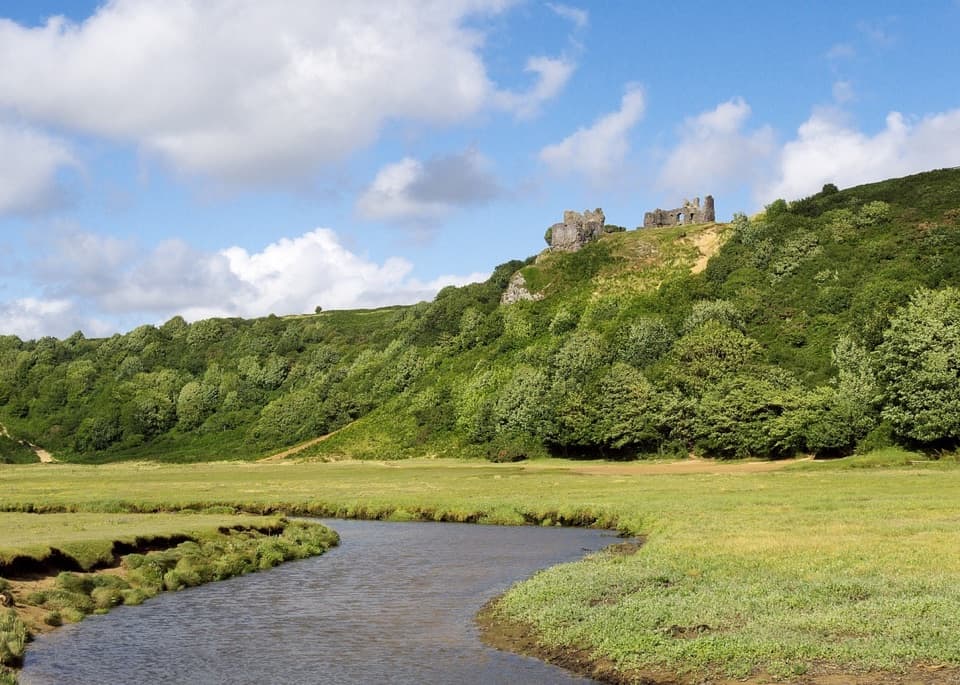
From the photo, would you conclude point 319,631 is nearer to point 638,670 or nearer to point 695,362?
point 638,670

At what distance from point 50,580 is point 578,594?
21.5 metres

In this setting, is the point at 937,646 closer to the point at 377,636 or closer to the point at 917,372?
the point at 377,636

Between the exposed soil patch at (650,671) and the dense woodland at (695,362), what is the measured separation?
77.6 m

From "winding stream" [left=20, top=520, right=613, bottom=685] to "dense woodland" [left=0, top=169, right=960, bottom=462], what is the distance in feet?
218

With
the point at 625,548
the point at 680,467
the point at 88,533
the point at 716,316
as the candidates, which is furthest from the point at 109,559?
the point at 716,316

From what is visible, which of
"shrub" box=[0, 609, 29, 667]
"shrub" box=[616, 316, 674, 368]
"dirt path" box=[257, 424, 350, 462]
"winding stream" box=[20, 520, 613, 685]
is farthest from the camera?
"dirt path" box=[257, 424, 350, 462]

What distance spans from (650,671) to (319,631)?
1194 cm

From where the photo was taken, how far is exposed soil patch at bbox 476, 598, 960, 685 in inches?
719

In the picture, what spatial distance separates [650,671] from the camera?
68.1 feet

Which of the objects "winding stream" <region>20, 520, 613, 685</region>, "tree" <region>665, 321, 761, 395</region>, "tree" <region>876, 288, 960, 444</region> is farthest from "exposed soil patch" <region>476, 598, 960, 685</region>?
"tree" <region>665, 321, 761, 395</region>

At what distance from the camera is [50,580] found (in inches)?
1359

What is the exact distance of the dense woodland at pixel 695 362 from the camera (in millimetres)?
100938

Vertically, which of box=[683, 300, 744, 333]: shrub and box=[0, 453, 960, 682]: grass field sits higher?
box=[683, 300, 744, 333]: shrub

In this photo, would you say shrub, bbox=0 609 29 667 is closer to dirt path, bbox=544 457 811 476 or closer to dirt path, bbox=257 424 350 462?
dirt path, bbox=544 457 811 476
